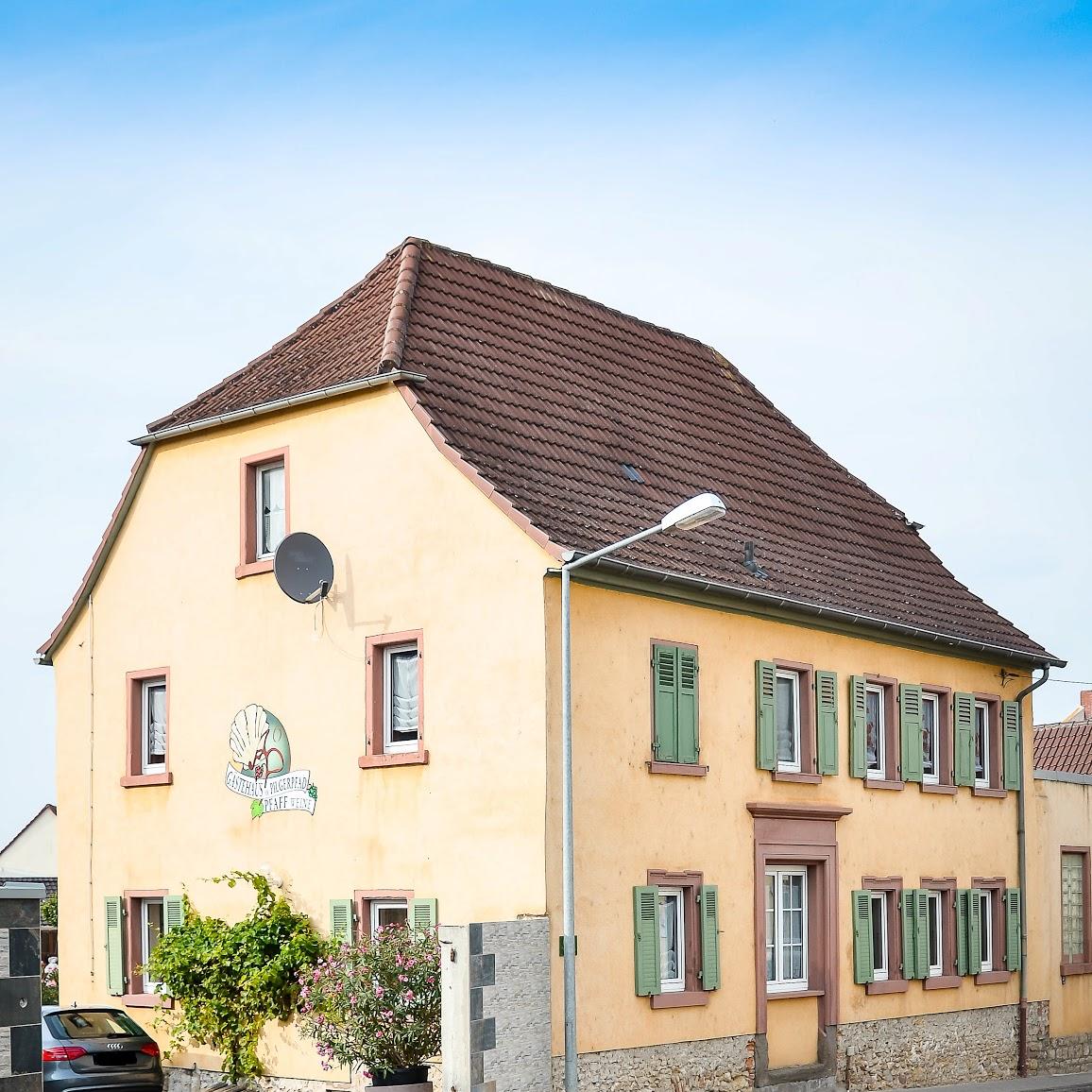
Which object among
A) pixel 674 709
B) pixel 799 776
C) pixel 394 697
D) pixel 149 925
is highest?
pixel 394 697

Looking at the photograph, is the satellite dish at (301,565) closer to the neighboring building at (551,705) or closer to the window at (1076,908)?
the neighboring building at (551,705)

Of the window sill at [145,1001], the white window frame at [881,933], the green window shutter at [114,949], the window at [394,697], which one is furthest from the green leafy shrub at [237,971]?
the white window frame at [881,933]

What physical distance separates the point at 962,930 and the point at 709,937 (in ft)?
20.5

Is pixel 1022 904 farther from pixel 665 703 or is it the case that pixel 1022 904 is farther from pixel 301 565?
pixel 301 565

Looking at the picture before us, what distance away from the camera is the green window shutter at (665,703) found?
20562 mm

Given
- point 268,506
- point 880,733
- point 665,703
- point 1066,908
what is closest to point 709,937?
point 665,703

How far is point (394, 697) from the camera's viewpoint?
69.0 ft

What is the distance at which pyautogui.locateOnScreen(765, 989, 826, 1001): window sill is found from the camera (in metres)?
22.1

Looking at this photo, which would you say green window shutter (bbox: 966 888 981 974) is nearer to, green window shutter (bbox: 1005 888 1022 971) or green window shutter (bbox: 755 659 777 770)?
green window shutter (bbox: 1005 888 1022 971)

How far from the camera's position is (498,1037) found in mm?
17984

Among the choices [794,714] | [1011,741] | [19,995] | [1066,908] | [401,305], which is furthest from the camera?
[1066,908]

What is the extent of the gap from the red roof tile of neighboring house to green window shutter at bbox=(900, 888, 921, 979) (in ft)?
11.3

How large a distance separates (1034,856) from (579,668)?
11.0m

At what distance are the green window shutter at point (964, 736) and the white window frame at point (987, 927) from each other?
168cm
